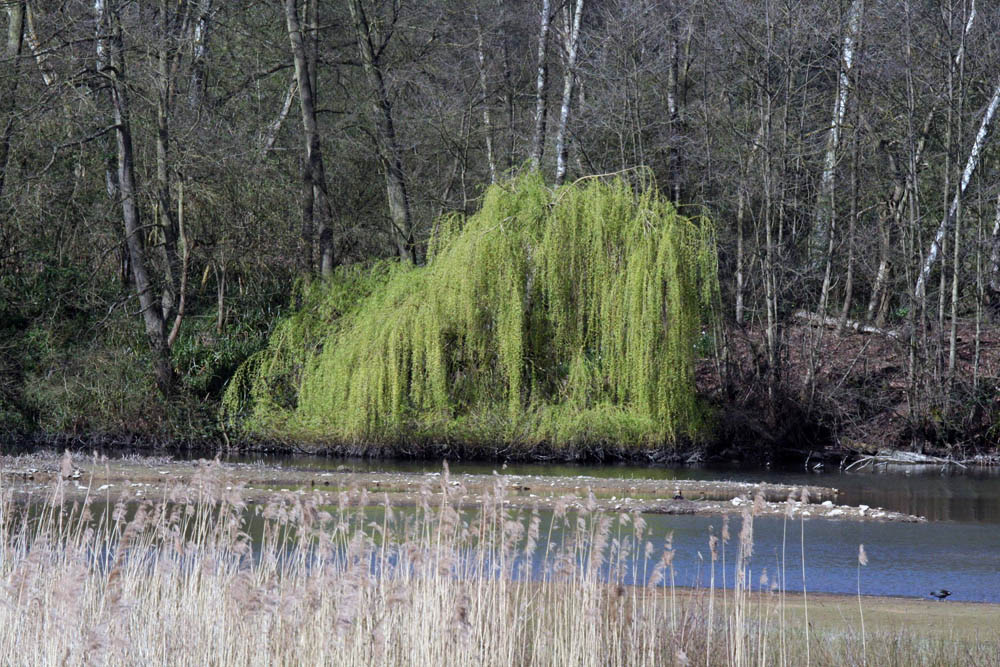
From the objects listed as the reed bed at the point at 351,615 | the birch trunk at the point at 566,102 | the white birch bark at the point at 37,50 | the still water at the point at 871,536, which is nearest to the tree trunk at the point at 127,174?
the white birch bark at the point at 37,50

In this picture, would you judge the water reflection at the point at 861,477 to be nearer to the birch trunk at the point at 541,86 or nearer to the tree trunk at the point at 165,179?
the tree trunk at the point at 165,179

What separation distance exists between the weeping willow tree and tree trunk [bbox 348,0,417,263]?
499 centimetres

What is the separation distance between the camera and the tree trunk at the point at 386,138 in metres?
26.6

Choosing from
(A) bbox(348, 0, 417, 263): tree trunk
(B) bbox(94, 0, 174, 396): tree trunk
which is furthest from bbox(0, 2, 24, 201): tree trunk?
(A) bbox(348, 0, 417, 263): tree trunk

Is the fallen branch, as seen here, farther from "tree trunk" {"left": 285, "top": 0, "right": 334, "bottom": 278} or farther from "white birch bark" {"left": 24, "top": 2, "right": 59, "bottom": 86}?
"white birch bark" {"left": 24, "top": 2, "right": 59, "bottom": 86}

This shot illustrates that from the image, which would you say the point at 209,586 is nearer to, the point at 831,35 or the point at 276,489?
the point at 276,489

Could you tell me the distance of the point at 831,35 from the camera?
25094mm

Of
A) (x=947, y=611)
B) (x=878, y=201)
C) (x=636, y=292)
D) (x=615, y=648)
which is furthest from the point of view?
(x=878, y=201)

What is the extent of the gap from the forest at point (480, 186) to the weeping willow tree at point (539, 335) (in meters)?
0.43

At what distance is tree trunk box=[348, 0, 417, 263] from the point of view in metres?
26.6

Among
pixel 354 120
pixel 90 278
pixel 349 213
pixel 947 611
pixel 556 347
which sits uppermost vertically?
pixel 354 120

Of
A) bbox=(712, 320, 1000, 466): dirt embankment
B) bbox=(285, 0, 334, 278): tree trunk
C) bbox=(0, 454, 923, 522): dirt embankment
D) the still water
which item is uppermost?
bbox=(285, 0, 334, 278): tree trunk

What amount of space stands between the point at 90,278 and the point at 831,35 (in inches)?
651

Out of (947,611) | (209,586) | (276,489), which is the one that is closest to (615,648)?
(209,586)
